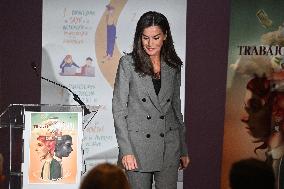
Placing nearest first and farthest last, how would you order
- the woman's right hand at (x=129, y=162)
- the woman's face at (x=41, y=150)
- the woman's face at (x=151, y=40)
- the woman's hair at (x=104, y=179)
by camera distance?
the woman's hair at (x=104, y=179), the woman's right hand at (x=129, y=162), the woman's face at (x=41, y=150), the woman's face at (x=151, y=40)

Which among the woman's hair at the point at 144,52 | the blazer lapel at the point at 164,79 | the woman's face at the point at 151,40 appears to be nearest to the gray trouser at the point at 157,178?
the blazer lapel at the point at 164,79

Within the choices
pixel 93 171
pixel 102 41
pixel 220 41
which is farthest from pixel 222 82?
pixel 93 171

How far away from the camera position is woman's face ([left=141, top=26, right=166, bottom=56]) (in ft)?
12.4

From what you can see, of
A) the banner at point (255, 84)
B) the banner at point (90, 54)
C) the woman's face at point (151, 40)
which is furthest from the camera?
the banner at point (90, 54)

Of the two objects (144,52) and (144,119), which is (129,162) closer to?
(144,119)

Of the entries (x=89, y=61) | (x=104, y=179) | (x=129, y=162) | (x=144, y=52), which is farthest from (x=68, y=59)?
(x=104, y=179)

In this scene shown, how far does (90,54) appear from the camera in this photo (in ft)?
15.6

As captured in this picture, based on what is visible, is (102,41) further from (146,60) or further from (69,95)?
(146,60)

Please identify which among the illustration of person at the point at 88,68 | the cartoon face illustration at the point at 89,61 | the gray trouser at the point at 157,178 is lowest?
the gray trouser at the point at 157,178

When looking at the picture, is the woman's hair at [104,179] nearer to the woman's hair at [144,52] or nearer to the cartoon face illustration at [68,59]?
the woman's hair at [144,52]

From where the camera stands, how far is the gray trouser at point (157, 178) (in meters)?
3.60

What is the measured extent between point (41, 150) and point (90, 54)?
1.39 m

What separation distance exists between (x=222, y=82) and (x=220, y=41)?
0.40m

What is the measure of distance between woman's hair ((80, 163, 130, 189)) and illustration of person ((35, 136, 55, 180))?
1.66 meters
